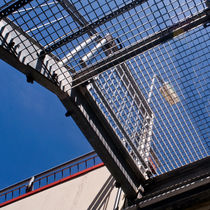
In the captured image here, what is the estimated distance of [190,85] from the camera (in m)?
4.24

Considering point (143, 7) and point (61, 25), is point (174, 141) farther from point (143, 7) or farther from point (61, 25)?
point (61, 25)

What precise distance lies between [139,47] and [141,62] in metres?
0.80

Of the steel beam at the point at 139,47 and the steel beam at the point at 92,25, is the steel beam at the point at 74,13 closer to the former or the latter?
the steel beam at the point at 92,25

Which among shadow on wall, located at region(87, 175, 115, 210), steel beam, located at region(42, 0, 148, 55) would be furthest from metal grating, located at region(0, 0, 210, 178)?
shadow on wall, located at region(87, 175, 115, 210)

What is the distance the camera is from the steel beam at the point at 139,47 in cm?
347

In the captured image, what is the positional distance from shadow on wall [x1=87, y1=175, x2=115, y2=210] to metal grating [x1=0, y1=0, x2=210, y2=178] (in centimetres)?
102

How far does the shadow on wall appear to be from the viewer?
5202mm

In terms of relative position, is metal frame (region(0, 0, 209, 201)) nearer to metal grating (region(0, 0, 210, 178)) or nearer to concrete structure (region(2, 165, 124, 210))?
metal grating (region(0, 0, 210, 178))

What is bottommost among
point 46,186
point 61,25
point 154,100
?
point 46,186

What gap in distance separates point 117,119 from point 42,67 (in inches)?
53.2

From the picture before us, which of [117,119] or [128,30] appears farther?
[117,119]

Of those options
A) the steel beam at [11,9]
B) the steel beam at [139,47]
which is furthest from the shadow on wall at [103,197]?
the steel beam at [11,9]

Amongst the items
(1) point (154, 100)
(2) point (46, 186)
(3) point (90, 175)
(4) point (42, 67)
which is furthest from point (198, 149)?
(2) point (46, 186)

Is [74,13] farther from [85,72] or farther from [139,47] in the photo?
[139,47]
